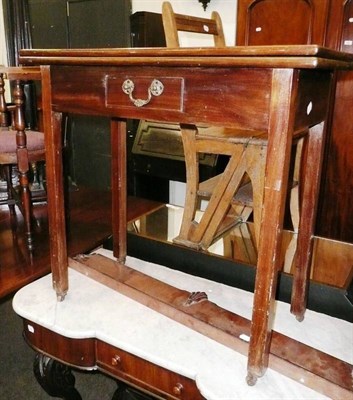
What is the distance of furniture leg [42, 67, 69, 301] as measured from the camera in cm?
105

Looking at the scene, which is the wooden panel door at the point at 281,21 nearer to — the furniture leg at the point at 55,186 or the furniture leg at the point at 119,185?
the furniture leg at the point at 119,185

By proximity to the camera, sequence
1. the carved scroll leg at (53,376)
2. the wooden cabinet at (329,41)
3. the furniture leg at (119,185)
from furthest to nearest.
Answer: the wooden cabinet at (329,41) < the furniture leg at (119,185) < the carved scroll leg at (53,376)

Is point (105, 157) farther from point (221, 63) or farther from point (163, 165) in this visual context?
point (221, 63)

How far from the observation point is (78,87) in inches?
38.2

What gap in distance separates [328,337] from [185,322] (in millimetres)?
366

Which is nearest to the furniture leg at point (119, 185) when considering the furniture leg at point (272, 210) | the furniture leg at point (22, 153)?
the furniture leg at point (22, 153)

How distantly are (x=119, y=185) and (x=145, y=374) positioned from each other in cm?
61

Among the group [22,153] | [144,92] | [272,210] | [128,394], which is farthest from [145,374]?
[22,153]

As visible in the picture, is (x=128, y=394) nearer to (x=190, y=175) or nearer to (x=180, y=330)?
(x=180, y=330)

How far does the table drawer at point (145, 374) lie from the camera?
3.02 ft

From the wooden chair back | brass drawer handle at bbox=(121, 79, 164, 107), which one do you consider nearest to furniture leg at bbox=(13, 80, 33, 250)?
the wooden chair back

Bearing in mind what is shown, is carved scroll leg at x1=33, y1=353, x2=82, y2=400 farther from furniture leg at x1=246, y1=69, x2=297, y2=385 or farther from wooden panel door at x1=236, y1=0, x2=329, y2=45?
wooden panel door at x1=236, y1=0, x2=329, y2=45

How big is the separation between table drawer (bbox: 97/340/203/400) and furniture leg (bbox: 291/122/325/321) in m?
0.38

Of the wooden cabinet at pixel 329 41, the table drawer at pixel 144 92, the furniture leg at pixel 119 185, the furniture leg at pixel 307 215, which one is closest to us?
the table drawer at pixel 144 92
